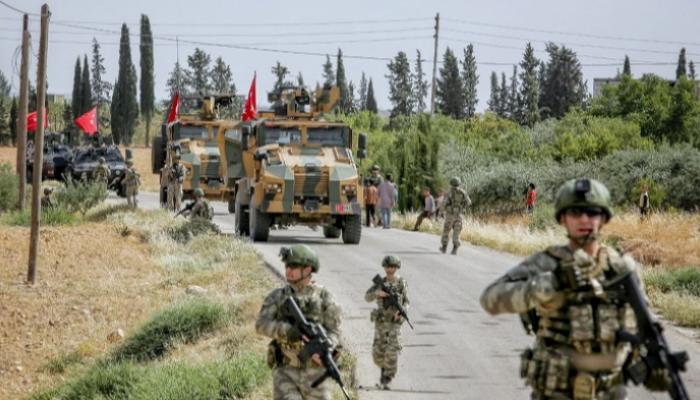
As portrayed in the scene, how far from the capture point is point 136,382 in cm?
1256

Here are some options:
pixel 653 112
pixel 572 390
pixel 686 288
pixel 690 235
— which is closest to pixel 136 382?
pixel 572 390

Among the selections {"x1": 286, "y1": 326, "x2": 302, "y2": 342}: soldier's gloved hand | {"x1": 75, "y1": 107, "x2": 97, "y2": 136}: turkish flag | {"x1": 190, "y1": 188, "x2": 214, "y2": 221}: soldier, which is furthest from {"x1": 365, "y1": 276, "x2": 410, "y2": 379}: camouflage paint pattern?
{"x1": 75, "y1": 107, "x2": 97, "y2": 136}: turkish flag

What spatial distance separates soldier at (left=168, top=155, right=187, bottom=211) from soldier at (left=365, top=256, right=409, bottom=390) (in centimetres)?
2074

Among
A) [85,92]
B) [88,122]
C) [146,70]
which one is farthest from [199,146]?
[85,92]

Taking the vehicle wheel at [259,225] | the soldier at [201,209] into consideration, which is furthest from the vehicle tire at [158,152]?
the vehicle wheel at [259,225]

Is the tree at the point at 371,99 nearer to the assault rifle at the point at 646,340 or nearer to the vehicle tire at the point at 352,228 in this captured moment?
the vehicle tire at the point at 352,228

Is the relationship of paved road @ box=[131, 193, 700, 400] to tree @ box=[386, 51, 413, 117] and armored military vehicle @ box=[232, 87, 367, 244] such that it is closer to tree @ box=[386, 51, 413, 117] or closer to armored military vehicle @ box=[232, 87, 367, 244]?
armored military vehicle @ box=[232, 87, 367, 244]

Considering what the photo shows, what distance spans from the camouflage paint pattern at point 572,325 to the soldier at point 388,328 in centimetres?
502

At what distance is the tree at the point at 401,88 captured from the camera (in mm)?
135875

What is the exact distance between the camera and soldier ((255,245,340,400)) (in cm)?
743

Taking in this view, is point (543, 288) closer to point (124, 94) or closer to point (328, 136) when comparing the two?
point (328, 136)

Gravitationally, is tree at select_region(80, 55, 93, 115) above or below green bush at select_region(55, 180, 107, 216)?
above

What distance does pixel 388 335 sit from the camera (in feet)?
35.8

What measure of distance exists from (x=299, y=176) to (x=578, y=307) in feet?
59.6
